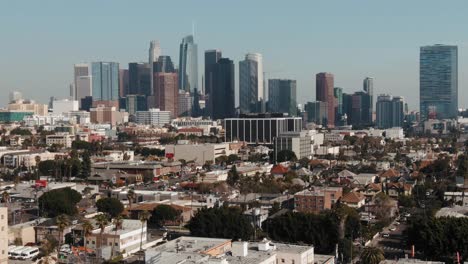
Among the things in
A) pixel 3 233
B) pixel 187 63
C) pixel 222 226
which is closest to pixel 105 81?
pixel 187 63

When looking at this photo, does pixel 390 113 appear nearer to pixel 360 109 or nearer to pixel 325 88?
pixel 360 109

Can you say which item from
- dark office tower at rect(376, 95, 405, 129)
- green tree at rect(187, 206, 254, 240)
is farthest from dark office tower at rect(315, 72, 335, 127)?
green tree at rect(187, 206, 254, 240)

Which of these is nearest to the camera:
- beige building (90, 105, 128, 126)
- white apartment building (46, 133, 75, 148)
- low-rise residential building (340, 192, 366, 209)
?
low-rise residential building (340, 192, 366, 209)

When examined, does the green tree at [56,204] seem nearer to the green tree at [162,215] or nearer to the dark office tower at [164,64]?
the green tree at [162,215]

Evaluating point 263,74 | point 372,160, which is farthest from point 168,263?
point 263,74

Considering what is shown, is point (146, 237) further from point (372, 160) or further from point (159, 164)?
point (372, 160)

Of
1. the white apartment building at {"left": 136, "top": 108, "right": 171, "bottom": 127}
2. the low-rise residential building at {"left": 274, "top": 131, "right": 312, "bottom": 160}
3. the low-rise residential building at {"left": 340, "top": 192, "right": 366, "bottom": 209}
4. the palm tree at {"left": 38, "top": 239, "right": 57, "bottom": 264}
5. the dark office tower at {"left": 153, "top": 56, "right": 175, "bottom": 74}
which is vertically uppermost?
the dark office tower at {"left": 153, "top": 56, "right": 175, "bottom": 74}

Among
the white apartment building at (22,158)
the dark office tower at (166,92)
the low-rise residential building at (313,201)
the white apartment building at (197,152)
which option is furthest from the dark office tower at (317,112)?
the low-rise residential building at (313,201)

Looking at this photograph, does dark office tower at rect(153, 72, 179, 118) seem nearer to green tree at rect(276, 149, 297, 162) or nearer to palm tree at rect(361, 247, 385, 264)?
green tree at rect(276, 149, 297, 162)
